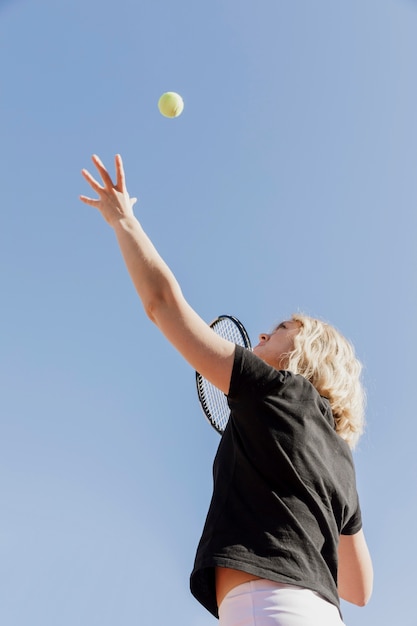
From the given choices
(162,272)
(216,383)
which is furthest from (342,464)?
(162,272)

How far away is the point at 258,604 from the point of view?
3.15 m

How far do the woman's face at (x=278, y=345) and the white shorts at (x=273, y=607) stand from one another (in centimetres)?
149

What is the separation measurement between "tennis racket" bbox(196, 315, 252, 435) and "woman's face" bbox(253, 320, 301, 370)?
1291mm

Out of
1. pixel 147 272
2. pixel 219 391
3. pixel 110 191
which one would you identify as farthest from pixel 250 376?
pixel 219 391

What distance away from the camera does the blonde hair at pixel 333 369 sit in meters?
4.25

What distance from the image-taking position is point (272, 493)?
3.45 meters

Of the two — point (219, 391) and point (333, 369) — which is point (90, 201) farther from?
point (219, 391)

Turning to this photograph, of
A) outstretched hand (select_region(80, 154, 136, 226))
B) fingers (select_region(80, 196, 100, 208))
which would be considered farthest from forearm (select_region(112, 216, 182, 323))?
fingers (select_region(80, 196, 100, 208))

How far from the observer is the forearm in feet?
11.5

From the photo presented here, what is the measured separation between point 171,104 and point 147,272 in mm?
5013

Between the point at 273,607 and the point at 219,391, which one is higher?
the point at 219,391

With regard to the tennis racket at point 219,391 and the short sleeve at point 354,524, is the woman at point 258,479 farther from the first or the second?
the tennis racket at point 219,391

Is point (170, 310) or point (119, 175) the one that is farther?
point (119, 175)

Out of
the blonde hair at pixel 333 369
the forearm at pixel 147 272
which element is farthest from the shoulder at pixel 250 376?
the blonde hair at pixel 333 369
